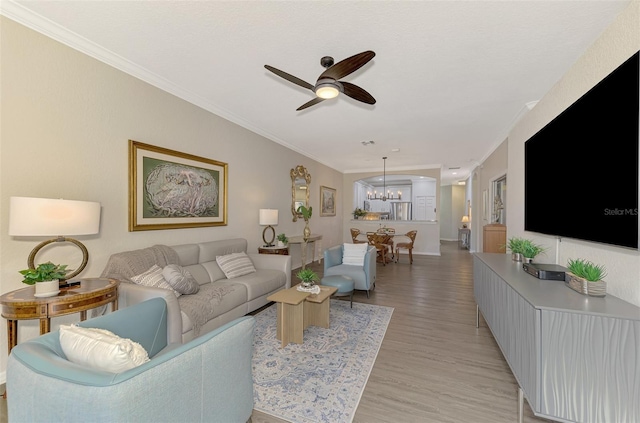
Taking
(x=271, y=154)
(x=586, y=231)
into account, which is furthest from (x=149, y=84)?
(x=586, y=231)

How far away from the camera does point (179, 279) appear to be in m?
2.70

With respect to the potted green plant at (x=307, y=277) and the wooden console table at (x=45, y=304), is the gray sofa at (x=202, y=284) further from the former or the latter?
the potted green plant at (x=307, y=277)

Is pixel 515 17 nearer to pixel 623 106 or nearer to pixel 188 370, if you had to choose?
pixel 623 106

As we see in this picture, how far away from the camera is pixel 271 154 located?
5.41 meters

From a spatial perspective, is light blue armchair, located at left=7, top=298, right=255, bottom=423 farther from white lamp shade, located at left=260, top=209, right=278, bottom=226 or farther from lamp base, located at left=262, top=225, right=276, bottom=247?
lamp base, located at left=262, top=225, right=276, bottom=247

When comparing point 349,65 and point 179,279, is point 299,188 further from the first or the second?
point 349,65

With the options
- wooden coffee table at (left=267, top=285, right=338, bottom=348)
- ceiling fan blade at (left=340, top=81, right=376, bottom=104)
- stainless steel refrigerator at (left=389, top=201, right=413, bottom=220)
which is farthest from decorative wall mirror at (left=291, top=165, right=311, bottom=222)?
stainless steel refrigerator at (left=389, top=201, right=413, bottom=220)

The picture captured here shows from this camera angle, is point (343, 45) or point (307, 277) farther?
point (307, 277)

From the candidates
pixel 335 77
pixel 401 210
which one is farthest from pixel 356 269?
pixel 401 210

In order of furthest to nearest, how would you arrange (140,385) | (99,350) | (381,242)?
(381,242)
(99,350)
(140,385)

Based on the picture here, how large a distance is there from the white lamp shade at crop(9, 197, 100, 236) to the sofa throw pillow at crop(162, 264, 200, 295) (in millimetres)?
789

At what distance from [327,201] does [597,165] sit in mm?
6512

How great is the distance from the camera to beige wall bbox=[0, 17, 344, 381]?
2.12m

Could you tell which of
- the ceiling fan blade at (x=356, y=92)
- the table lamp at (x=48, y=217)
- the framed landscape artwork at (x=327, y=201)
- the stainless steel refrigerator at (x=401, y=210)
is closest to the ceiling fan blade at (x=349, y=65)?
the ceiling fan blade at (x=356, y=92)
